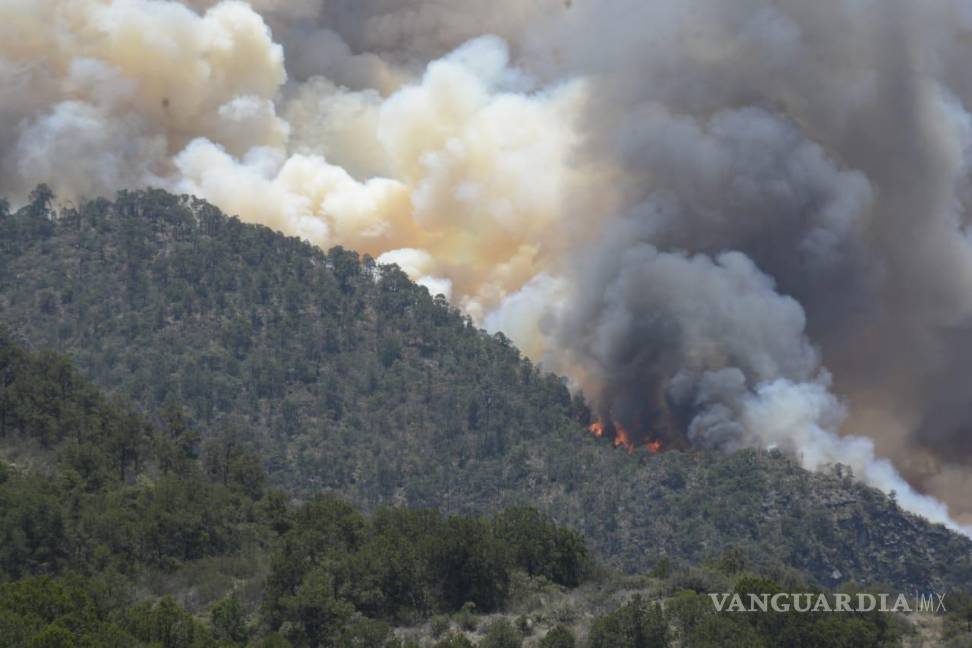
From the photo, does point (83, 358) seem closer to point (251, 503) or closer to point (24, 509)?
point (251, 503)

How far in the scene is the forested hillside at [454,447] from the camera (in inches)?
6171

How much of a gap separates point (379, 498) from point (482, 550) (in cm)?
8066

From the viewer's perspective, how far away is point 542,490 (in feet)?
577

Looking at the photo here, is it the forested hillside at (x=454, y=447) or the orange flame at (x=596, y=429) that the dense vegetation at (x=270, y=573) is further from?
the orange flame at (x=596, y=429)

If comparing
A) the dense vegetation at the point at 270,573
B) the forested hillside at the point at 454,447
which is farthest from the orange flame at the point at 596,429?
the dense vegetation at the point at 270,573

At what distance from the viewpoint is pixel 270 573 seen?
90125 millimetres

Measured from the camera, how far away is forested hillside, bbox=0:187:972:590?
157m

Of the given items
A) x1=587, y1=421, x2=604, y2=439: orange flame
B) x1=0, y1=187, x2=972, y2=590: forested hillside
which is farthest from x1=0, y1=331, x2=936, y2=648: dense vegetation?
x1=587, y1=421, x2=604, y2=439: orange flame

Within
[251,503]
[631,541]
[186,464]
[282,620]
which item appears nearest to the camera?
[282,620]

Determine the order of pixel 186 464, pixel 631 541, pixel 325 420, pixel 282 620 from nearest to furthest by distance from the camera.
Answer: pixel 282 620, pixel 186 464, pixel 631 541, pixel 325 420

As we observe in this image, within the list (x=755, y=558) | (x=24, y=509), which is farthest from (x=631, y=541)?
(x=24, y=509)

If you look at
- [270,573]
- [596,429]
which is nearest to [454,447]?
[596,429]

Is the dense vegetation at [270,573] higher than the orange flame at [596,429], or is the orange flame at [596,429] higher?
the orange flame at [596,429]

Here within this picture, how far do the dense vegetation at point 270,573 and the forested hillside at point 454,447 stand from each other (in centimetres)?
3525
